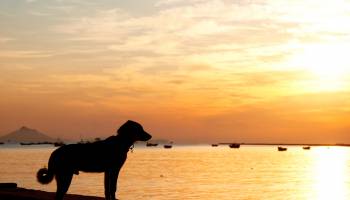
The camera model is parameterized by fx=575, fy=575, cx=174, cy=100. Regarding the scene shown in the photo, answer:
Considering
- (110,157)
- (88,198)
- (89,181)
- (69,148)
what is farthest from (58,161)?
(89,181)

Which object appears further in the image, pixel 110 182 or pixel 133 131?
pixel 133 131

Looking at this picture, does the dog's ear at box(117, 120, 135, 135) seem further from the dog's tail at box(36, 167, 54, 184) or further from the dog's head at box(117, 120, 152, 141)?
the dog's tail at box(36, 167, 54, 184)

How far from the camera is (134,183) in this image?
81.3 m

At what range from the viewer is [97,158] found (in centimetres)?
1420

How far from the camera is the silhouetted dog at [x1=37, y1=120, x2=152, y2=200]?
1422 cm

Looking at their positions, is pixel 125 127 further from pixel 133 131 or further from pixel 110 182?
pixel 110 182

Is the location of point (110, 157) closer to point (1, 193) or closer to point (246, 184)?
point (1, 193)

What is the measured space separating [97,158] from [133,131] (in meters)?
1.14

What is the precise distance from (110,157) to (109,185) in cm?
72

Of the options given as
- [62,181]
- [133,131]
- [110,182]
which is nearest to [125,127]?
[133,131]

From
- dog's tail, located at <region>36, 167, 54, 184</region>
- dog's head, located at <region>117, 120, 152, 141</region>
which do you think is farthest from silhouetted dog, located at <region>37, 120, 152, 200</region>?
dog's tail, located at <region>36, 167, 54, 184</region>

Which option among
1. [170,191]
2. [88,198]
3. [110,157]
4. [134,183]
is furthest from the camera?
[134,183]

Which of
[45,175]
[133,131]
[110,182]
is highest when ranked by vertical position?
[133,131]

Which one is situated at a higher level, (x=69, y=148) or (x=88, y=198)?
(x=69, y=148)
